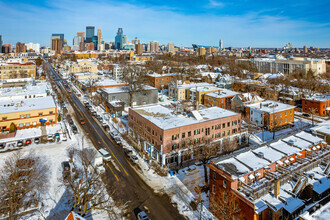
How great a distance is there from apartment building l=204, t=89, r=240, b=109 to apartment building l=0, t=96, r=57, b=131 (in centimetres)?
3389

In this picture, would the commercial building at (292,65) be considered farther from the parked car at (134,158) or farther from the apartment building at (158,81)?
the parked car at (134,158)

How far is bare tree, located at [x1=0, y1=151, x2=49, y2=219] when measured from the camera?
16.6 metres

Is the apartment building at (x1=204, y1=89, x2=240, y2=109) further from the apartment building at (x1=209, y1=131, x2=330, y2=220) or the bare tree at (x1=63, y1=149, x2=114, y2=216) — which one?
the bare tree at (x1=63, y1=149, x2=114, y2=216)

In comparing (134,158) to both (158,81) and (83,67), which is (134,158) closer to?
(158,81)

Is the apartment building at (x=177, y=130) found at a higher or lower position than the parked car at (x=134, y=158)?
higher

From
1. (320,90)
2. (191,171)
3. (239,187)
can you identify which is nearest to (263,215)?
(239,187)

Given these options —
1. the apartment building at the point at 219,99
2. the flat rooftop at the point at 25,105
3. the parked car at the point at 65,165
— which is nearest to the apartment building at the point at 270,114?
the apartment building at the point at 219,99

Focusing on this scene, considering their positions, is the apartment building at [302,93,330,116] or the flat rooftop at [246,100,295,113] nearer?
the flat rooftop at [246,100,295,113]

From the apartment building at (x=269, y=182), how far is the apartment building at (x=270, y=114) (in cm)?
1890

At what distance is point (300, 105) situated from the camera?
183ft

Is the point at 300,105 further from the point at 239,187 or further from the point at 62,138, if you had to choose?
the point at 62,138

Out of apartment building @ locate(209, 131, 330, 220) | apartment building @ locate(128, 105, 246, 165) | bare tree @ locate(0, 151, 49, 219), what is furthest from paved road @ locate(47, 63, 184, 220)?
bare tree @ locate(0, 151, 49, 219)

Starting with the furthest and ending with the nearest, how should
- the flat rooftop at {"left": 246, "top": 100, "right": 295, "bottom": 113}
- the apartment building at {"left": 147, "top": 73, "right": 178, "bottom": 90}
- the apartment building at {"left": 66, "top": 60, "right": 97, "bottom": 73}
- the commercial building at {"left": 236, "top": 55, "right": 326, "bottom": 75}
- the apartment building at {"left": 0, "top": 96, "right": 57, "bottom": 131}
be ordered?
the apartment building at {"left": 66, "top": 60, "right": 97, "bottom": 73}
the commercial building at {"left": 236, "top": 55, "right": 326, "bottom": 75}
the apartment building at {"left": 147, "top": 73, "right": 178, "bottom": 90}
the flat rooftop at {"left": 246, "top": 100, "right": 295, "bottom": 113}
the apartment building at {"left": 0, "top": 96, "right": 57, "bottom": 131}

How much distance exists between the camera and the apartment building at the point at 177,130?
2709cm
